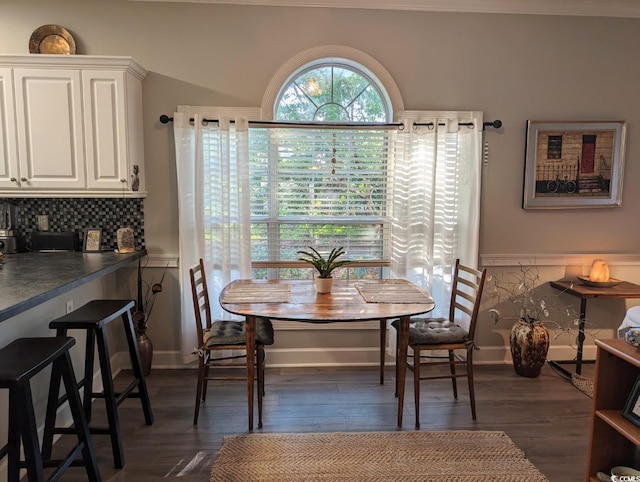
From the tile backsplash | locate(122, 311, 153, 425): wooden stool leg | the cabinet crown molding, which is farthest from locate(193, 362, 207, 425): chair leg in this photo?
the cabinet crown molding

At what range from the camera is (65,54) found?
2986mm

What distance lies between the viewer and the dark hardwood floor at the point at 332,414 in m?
2.23

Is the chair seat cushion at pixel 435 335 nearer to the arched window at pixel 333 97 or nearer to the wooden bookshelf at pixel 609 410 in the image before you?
the wooden bookshelf at pixel 609 410

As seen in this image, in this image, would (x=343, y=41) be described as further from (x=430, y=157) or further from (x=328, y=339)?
(x=328, y=339)

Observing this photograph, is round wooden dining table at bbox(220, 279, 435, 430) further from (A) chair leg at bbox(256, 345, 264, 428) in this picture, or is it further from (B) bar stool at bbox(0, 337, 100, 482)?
(B) bar stool at bbox(0, 337, 100, 482)

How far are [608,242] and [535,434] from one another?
73.7 inches

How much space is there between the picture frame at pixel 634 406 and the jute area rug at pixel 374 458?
0.60 m

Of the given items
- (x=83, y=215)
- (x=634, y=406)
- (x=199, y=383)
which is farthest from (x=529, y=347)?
(x=83, y=215)

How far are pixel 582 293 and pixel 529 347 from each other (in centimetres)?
55

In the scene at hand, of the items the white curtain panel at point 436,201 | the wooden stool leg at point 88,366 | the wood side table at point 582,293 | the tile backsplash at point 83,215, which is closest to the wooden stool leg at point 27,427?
the wooden stool leg at point 88,366

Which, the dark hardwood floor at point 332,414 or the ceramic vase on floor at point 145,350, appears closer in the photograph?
the dark hardwood floor at point 332,414

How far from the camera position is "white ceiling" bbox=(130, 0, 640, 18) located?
310cm

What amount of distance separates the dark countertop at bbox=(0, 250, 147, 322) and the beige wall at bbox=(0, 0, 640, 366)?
55 cm

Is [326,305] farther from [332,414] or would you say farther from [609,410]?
[609,410]
